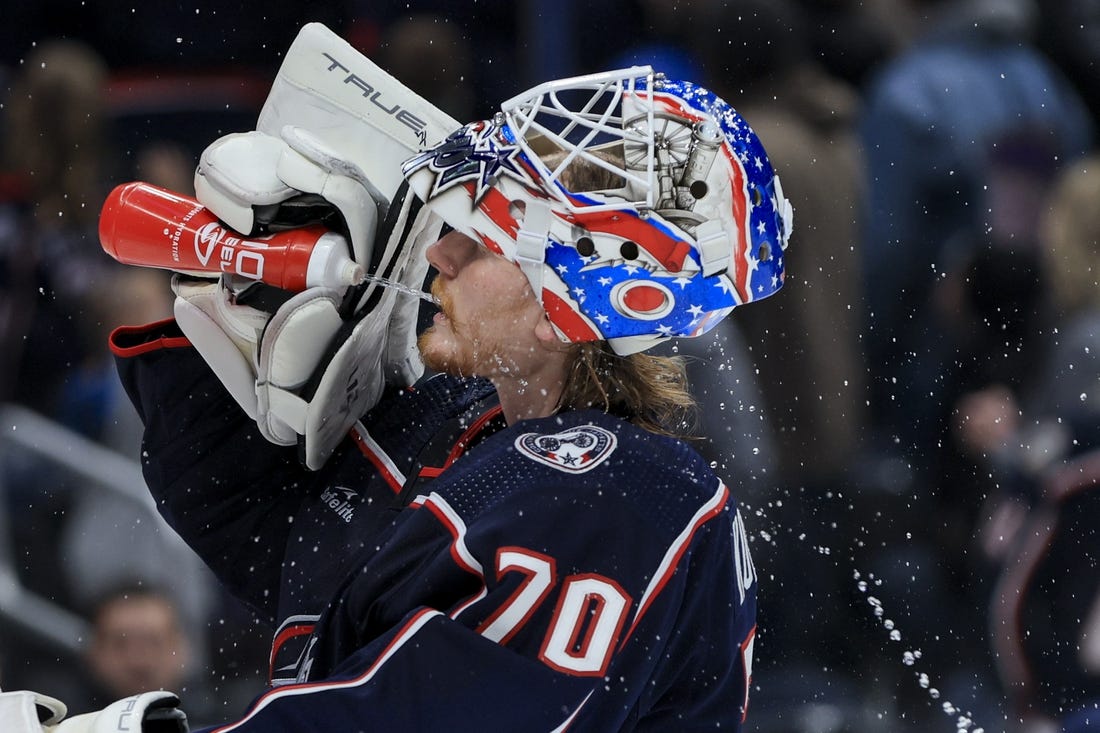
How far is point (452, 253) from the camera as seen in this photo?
190cm

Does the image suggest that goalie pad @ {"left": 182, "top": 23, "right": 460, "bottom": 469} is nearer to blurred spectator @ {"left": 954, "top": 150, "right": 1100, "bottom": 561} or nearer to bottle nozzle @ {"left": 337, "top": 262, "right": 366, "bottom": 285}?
bottle nozzle @ {"left": 337, "top": 262, "right": 366, "bottom": 285}

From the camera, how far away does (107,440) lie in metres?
3.78

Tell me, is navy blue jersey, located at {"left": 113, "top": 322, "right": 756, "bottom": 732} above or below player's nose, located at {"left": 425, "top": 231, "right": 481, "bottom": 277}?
below

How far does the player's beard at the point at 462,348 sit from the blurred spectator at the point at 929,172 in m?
2.18

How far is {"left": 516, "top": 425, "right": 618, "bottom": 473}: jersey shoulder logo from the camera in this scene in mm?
1678

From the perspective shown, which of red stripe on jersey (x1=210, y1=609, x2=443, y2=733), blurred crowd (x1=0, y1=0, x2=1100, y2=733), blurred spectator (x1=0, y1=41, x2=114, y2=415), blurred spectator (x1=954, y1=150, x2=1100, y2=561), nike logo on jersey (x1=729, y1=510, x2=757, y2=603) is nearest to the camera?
red stripe on jersey (x1=210, y1=609, x2=443, y2=733)

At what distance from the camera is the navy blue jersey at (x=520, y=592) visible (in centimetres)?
155

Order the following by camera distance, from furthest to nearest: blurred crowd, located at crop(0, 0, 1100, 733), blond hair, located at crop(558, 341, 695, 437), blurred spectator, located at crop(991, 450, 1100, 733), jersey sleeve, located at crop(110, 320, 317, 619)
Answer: blurred crowd, located at crop(0, 0, 1100, 733) → blurred spectator, located at crop(991, 450, 1100, 733) → jersey sleeve, located at crop(110, 320, 317, 619) → blond hair, located at crop(558, 341, 695, 437)

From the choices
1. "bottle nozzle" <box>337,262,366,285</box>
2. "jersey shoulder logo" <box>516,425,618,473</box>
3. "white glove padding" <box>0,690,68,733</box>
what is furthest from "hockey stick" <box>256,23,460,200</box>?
"white glove padding" <box>0,690,68,733</box>

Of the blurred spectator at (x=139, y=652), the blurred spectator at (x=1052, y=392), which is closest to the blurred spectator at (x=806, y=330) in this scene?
the blurred spectator at (x=1052, y=392)

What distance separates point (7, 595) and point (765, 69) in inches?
88.9

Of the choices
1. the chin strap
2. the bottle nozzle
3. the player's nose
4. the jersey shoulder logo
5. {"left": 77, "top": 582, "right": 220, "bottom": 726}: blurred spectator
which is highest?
the chin strap

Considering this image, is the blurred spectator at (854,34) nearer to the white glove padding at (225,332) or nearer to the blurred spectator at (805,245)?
the blurred spectator at (805,245)

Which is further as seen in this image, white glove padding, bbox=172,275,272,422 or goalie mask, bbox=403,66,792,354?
white glove padding, bbox=172,275,272,422
